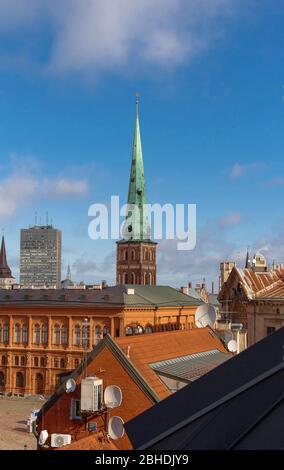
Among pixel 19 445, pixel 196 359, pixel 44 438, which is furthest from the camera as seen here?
pixel 19 445

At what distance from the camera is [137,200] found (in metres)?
141

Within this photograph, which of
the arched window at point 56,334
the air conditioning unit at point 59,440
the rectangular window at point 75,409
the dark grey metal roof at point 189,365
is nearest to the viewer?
the air conditioning unit at point 59,440

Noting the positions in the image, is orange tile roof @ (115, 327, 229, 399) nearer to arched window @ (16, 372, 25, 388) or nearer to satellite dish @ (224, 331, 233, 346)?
satellite dish @ (224, 331, 233, 346)

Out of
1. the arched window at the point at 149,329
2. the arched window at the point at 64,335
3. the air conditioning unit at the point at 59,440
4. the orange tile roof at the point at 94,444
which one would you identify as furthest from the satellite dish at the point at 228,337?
the arched window at the point at 64,335

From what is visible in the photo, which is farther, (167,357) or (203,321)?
(203,321)

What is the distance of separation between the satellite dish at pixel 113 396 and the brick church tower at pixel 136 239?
115395 mm

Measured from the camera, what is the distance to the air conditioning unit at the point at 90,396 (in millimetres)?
25438

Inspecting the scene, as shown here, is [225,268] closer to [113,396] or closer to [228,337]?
[228,337]

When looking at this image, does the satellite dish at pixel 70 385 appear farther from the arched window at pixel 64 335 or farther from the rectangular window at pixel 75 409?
the arched window at pixel 64 335

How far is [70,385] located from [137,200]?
376 feet

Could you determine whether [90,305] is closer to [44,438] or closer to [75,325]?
[75,325]

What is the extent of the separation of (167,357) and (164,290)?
59.5 meters
